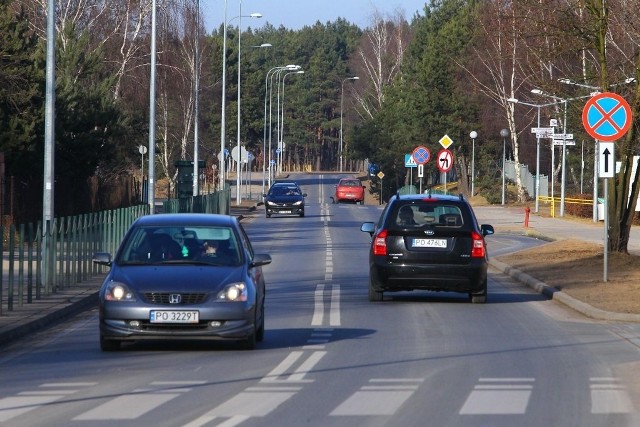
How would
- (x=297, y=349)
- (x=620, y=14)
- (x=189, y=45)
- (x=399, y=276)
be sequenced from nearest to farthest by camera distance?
(x=297, y=349) → (x=399, y=276) → (x=620, y=14) → (x=189, y=45)

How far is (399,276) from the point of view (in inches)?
765

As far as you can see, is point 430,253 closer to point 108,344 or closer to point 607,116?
point 607,116

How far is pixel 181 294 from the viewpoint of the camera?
43.9 ft

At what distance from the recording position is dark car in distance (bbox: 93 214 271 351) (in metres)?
13.3

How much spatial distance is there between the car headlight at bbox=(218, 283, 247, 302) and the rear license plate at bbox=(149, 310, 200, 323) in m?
0.34

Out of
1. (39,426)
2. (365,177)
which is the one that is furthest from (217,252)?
(365,177)

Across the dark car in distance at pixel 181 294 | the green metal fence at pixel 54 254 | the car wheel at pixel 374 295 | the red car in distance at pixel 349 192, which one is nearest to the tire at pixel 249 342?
the dark car in distance at pixel 181 294

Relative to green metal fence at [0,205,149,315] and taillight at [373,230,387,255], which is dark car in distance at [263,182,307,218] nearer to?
green metal fence at [0,205,149,315]

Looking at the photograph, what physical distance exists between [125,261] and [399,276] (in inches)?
243

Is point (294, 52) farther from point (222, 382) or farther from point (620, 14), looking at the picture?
point (222, 382)

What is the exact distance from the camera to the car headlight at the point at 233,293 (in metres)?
13.5

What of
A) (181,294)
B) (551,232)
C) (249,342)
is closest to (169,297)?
(181,294)

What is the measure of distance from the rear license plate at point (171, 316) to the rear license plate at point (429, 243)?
22.2ft

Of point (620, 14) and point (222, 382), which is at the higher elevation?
point (620, 14)
